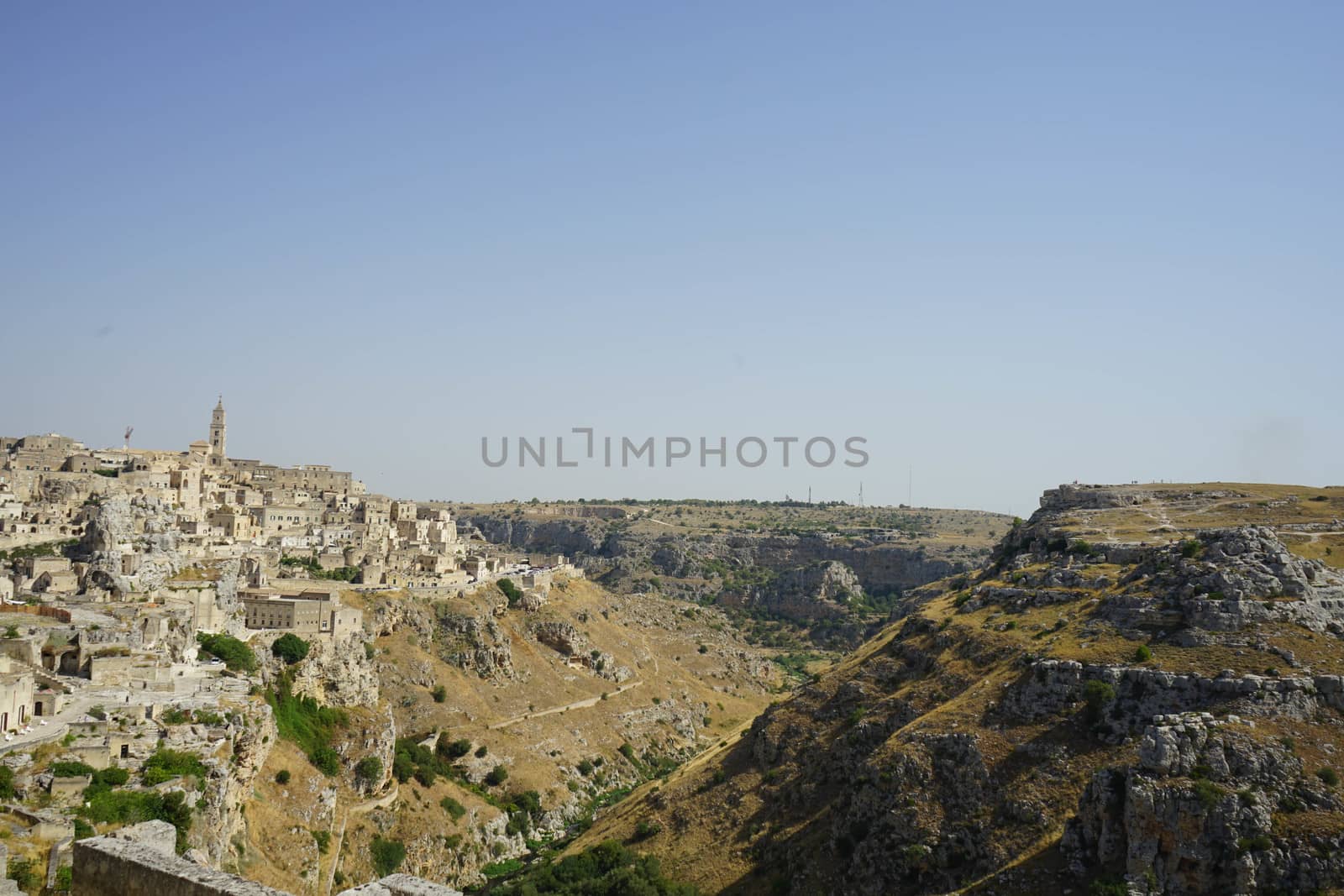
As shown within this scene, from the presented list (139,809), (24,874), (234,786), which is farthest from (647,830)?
(24,874)

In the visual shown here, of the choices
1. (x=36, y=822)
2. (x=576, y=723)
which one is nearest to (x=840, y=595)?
(x=576, y=723)

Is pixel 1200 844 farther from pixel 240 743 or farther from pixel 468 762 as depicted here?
pixel 468 762

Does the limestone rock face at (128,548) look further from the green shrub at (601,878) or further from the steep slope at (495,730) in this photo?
the green shrub at (601,878)

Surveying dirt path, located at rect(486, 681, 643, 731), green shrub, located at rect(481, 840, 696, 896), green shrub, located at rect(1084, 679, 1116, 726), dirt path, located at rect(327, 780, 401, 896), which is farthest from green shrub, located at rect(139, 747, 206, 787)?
dirt path, located at rect(486, 681, 643, 731)

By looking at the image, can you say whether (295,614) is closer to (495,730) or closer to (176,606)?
(176,606)

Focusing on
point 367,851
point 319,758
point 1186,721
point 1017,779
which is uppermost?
point 1186,721
